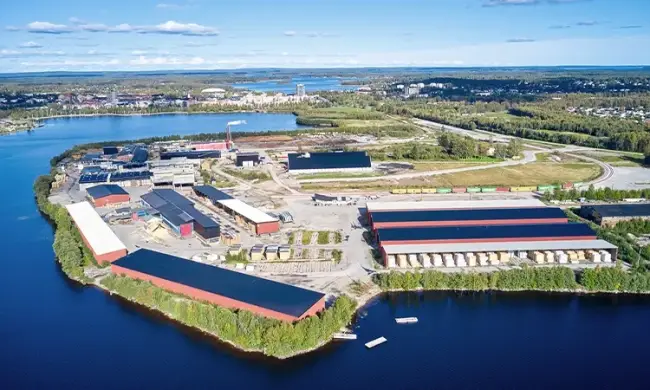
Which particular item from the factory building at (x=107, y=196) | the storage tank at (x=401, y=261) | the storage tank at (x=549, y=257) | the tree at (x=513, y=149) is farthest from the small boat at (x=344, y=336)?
the tree at (x=513, y=149)

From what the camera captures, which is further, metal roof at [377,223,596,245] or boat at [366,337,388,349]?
metal roof at [377,223,596,245]

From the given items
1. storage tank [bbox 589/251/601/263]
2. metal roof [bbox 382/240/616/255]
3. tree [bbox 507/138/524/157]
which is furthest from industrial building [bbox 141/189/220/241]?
tree [bbox 507/138/524/157]

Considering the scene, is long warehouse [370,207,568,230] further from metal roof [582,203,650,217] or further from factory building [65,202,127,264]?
factory building [65,202,127,264]

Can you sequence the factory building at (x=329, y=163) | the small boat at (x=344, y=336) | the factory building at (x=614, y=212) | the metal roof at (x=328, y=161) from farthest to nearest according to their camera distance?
the metal roof at (x=328, y=161), the factory building at (x=329, y=163), the factory building at (x=614, y=212), the small boat at (x=344, y=336)

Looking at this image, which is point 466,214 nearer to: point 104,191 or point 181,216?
point 181,216

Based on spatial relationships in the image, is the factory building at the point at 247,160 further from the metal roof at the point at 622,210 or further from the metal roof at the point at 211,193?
the metal roof at the point at 622,210

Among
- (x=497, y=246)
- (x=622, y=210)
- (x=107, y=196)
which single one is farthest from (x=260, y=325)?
(x=622, y=210)
